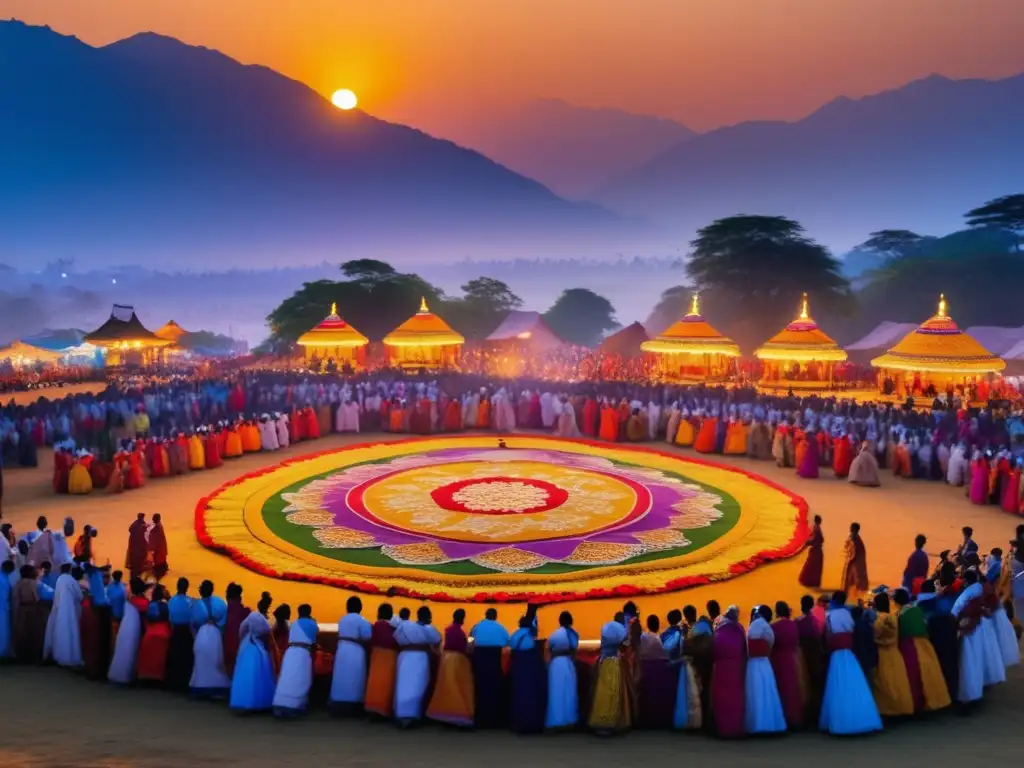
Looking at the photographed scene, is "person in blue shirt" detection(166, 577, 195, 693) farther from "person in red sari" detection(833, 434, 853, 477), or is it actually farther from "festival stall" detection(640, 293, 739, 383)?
"festival stall" detection(640, 293, 739, 383)

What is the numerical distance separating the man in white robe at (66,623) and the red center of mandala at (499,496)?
598cm

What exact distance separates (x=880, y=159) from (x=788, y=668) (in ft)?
267

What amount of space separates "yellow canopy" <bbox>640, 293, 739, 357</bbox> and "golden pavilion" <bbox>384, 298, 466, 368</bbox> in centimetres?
823

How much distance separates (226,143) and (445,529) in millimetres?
126758

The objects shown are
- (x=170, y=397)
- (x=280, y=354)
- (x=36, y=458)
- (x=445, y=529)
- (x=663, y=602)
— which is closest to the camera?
(x=663, y=602)

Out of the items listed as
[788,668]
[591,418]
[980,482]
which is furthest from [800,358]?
[788,668]

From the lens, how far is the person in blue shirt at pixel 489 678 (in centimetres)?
642

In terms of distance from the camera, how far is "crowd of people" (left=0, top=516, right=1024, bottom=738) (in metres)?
6.28

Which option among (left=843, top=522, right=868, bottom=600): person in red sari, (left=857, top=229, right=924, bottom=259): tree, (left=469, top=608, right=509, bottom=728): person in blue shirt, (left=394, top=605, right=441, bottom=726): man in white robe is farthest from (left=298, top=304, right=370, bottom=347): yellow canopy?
(left=857, top=229, right=924, bottom=259): tree

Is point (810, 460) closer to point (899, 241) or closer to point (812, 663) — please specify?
point (812, 663)

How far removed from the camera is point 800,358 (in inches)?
1091

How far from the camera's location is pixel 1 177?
383ft

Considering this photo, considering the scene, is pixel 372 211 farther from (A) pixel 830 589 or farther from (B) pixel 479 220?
(A) pixel 830 589

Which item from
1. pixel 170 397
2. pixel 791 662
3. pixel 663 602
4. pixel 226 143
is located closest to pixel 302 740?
pixel 791 662
